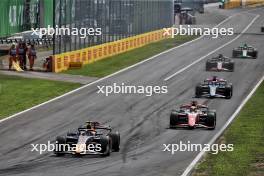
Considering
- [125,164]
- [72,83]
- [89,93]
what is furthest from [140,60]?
[125,164]

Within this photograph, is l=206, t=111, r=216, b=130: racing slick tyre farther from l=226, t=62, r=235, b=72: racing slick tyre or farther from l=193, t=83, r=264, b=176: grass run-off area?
l=226, t=62, r=235, b=72: racing slick tyre

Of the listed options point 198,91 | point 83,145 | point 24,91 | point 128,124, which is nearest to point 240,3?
point 24,91

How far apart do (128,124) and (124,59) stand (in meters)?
30.1

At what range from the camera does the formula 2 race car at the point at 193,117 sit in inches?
1193

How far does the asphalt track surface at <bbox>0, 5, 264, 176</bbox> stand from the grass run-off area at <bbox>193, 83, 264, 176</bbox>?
690mm

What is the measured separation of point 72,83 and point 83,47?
40.4 feet

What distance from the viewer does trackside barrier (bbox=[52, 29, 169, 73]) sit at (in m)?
52.4

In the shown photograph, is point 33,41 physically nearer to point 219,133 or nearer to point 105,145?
point 219,133

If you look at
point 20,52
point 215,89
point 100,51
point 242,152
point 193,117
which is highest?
point 20,52

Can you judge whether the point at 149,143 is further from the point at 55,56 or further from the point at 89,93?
the point at 55,56

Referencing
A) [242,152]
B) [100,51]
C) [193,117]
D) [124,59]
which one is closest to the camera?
[242,152]

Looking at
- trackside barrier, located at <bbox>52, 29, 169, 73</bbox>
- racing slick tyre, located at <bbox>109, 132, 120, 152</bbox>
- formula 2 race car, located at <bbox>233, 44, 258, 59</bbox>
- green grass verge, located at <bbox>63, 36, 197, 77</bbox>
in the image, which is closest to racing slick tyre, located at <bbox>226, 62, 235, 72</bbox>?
green grass verge, located at <bbox>63, 36, 197, 77</bbox>

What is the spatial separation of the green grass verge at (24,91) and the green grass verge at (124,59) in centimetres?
572

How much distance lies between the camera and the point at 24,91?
138 feet
